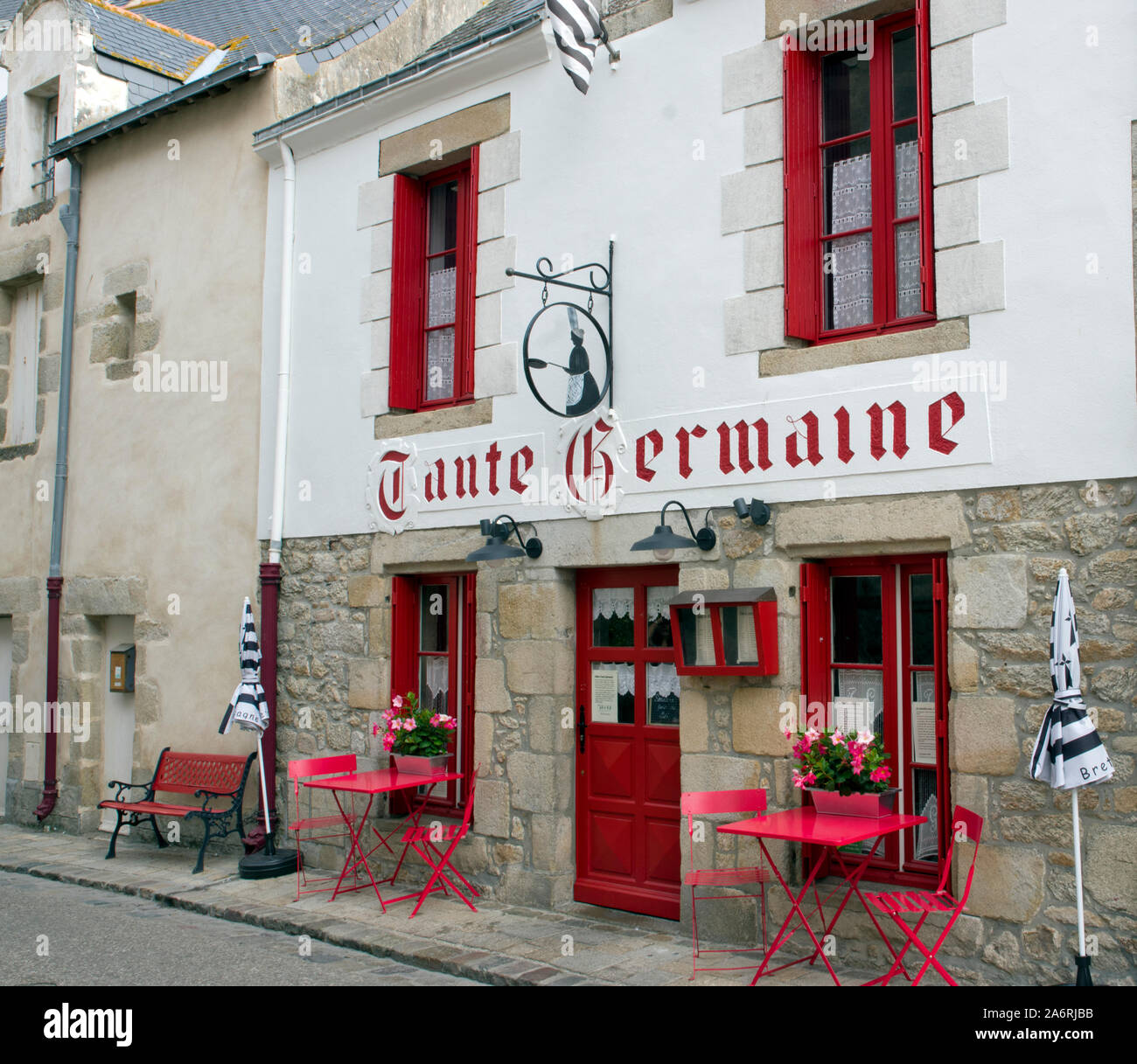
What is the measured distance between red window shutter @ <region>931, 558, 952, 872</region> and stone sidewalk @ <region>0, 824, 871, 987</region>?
0.76m

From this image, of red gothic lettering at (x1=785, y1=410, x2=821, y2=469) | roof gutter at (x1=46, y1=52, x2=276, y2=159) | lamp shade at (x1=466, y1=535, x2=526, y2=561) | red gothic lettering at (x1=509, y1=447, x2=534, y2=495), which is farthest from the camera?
roof gutter at (x1=46, y1=52, x2=276, y2=159)

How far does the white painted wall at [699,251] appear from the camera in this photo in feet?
15.9

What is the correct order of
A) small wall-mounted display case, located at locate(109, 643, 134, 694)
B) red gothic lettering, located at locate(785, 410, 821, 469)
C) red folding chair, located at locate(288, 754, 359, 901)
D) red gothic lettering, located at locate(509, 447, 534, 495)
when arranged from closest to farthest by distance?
red gothic lettering, located at locate(785, 410, 821, 469) < red gothic lettering, located at locate(509, 447, 534, 495) < red folding chair, located at locate(288, 754, 359, 901) < small wall-mounted display case, located at locate(109, 643, 134, 694)

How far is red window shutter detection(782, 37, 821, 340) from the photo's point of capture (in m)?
5.83

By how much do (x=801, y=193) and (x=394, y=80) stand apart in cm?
317

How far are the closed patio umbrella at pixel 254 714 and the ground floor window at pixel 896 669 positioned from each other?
384 centimetres

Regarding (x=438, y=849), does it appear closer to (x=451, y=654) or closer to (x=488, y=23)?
(x=451, y=654)

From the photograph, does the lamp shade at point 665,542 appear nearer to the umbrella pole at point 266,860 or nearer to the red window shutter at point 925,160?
the red window shutter at point 925,160

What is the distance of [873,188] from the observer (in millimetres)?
5699

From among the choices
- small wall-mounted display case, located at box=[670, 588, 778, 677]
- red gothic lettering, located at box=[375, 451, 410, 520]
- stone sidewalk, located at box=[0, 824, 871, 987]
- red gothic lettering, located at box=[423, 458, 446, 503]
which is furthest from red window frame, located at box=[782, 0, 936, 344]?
stone sidewalk, located at box=[0, 824, 871, 987]

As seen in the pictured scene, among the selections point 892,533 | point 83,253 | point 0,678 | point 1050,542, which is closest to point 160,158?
point 83,253

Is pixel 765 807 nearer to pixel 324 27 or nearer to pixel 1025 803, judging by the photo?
pixel 1025 803

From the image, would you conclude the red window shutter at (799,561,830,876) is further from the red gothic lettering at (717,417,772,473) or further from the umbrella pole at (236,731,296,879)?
the umbrella pole at (236,731,296,879)

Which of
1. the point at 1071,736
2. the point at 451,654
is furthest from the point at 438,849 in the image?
the point at 1071,736
